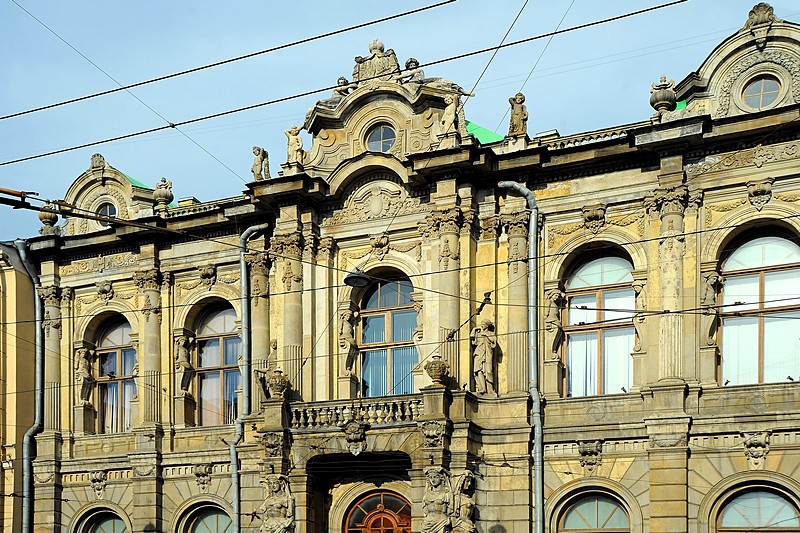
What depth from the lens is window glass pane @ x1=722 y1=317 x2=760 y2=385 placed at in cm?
2414

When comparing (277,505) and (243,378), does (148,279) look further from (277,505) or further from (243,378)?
(277,505)

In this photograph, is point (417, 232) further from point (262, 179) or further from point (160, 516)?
point (160, 516)

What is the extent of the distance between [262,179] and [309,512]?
7.93m

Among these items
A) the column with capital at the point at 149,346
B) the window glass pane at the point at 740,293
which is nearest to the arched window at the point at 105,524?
the column with capital at the point at 149,346

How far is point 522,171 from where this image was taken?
86.5 feet

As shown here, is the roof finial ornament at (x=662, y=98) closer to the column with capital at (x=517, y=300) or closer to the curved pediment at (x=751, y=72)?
the curved pediment at (x=751, y=72)

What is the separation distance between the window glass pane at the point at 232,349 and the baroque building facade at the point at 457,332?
0.22 ft

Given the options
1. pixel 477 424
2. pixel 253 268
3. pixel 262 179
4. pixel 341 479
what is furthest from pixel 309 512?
pixel 262 179

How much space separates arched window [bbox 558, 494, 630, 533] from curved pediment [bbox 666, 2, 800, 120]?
8.04m

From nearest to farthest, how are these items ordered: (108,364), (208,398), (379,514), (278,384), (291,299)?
(278,384)
(379,514)
(291,299)
(208,398)
(108,364)

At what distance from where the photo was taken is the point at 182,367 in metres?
29.5

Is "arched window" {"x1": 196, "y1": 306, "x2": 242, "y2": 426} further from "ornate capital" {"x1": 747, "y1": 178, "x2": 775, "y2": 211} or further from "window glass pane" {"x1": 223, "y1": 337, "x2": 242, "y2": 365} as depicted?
"ornate capital" {"x1": 747, "y1": 178, "x2": 775, "y2": 211}

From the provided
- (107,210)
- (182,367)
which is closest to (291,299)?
(182,367)

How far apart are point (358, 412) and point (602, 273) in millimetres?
6058
